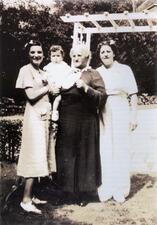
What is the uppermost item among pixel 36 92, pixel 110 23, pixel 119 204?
pixel 110 23

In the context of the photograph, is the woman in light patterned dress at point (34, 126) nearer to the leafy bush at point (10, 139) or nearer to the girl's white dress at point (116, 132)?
the leafy bush at point (10, 139)

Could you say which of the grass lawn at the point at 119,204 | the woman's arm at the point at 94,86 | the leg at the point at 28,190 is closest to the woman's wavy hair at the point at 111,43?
the woman's arm at the point at 94,86

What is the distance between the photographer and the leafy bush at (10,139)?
11.9ft

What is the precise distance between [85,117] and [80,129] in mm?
74

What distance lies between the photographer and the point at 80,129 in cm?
358

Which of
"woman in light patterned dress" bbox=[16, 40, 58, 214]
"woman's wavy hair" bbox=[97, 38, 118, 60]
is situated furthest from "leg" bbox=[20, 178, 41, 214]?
"woman's wavy hair" bbox=[97, 38, 118, 60]

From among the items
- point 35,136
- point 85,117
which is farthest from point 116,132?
point 35,136

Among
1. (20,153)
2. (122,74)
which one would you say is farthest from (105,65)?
(20,153)

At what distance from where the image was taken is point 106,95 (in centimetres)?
357

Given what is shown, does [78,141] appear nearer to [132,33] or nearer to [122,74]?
[122,74]

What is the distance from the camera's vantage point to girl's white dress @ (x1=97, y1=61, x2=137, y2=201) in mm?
3570

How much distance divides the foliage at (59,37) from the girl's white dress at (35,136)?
0.08 m

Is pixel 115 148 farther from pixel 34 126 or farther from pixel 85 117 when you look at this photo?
pixel 34 126

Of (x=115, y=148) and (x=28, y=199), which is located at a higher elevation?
(x=115, y=148)
